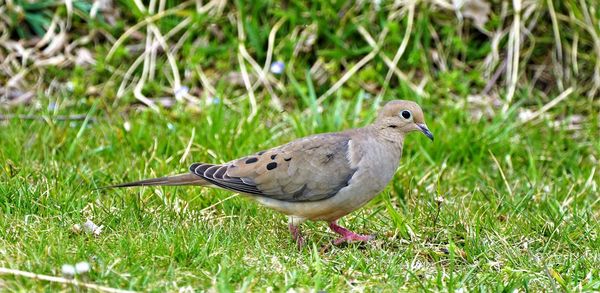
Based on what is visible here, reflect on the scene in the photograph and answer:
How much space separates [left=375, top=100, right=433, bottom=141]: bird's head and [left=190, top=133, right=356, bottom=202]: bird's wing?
215 millimetres

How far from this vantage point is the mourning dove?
14.2 feet

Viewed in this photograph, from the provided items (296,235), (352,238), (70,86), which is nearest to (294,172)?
(296,235)

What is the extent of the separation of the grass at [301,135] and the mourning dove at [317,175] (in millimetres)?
174

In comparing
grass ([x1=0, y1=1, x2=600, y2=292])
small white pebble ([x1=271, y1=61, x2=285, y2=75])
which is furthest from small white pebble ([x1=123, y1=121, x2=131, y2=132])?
small white pebble ([x1=271, y1=61, x2=285, y2=75])

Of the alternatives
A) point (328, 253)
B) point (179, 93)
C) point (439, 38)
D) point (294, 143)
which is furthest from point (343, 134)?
point (439, 38)

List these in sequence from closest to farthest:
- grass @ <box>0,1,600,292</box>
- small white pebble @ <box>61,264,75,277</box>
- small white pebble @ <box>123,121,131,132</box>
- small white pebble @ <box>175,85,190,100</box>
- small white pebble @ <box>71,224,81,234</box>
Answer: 1. small white pebble @ <box>61,264,75,277</box>
2. grass @ <box>0,1,600,292</box>
3. small white pebble @ <box>71,224,81,234</box>
4. small white pebble @ <box>123,121,131,132</box>
5. small white pebble @ <box>175,85,190,100</box>

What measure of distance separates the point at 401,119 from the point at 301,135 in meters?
1.53

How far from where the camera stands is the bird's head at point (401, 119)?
460cm

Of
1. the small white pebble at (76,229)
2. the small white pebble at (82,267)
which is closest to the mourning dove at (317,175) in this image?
the small white pebble at (76,229)

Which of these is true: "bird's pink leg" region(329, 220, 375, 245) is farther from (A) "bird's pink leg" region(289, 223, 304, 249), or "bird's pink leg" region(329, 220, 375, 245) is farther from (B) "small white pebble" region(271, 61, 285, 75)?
(B) "small white pebble" region(271, 61, 285, 75)

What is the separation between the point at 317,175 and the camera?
173 inches

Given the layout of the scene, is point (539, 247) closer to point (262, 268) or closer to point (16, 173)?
point (262, 268)

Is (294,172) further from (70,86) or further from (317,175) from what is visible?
(70,86)

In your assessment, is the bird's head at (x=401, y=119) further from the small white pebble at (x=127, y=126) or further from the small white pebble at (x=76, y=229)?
the small white pebble at (x=127, y=126)
